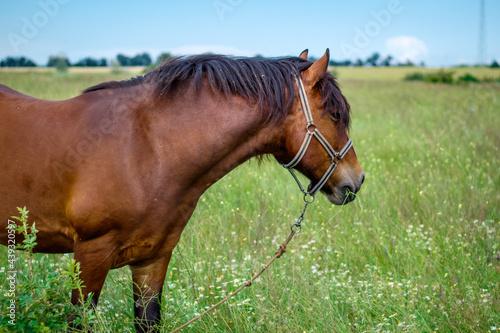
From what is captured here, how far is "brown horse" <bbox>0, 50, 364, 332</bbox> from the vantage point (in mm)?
2223

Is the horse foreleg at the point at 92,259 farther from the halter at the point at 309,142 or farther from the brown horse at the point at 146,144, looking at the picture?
the halter at the point at 309,142

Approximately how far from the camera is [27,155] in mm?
2311

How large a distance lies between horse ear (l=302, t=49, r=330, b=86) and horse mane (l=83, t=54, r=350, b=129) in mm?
53

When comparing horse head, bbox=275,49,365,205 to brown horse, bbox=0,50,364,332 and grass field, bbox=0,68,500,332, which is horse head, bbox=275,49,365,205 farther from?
grass field, bbox=0,68,500,332

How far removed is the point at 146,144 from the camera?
7.46 feet

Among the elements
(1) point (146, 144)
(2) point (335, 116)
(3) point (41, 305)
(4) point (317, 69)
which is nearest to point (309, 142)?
(2) point (335, 116)

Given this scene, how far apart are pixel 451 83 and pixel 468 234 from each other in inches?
833

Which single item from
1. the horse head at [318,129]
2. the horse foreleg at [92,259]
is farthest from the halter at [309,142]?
the horse foreleg at [92,259]

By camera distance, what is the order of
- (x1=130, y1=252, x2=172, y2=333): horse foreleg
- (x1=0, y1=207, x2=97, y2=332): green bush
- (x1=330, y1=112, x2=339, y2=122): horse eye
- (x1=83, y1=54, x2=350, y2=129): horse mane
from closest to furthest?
(x1=0, y1=207, x2=97, y2=332): green bush
(x1=83, y1=54, x2=350, y2=129): horse mane
(x1=330, y1=112, x2=339, y2=122): horse eye
(x1=130, y1=252, x2=172, y2=333): horse foreleg

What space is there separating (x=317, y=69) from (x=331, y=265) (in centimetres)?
210

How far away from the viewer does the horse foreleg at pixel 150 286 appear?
2.67 metres

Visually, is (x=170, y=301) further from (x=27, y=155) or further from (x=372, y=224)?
(x=372, y=224)

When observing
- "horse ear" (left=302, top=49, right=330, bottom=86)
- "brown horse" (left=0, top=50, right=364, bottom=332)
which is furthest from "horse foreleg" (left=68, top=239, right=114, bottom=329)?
"horse ear" (left=302, top=49, right=330, bottom=86)

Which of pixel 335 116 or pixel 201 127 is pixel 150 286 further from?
pixel 335 116
